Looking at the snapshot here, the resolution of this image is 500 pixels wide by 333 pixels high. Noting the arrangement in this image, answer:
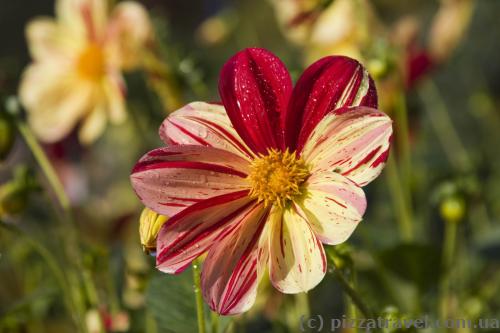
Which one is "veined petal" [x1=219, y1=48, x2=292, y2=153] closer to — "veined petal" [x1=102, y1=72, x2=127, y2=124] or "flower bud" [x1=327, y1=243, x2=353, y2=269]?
"flower bud" [x1=327, y1=243, x2=353, y2=269]

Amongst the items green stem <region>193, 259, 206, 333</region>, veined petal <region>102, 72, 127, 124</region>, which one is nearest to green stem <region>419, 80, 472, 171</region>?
veined petal <region>102, 72, 127, 124</region>

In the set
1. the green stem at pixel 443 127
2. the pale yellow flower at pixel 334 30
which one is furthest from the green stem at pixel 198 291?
the green stem at pixel 443 127

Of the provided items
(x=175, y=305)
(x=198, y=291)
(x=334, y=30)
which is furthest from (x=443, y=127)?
(x=198, y=291)

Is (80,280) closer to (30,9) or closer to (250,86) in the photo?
(250,86)

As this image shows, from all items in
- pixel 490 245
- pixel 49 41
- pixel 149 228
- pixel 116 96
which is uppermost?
pixel 49 41

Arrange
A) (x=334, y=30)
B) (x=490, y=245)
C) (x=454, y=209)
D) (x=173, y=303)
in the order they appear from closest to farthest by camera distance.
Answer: (x=173, y=303), (x=454, y=209), (x=490, y=245), (x=334, y=30)

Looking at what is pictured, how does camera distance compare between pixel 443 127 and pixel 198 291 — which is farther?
pixel 443 127

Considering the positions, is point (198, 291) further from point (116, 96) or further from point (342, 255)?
point (116, 96)

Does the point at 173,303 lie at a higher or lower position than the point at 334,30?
lower

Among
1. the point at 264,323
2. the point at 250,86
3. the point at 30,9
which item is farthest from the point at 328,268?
the point at 30,9
